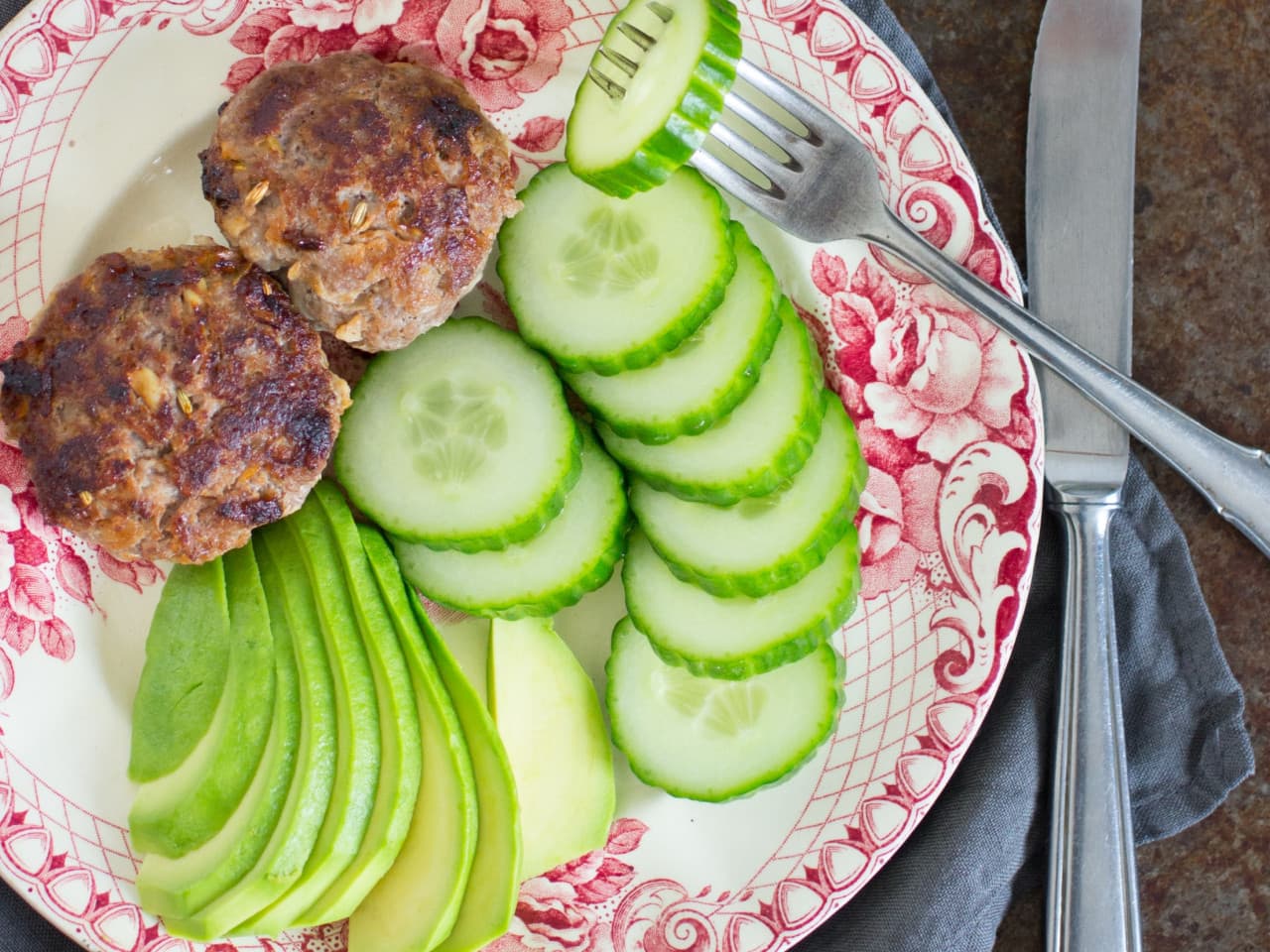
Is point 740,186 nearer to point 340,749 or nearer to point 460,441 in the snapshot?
point 460,441

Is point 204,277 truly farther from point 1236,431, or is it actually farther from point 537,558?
point 1236,431

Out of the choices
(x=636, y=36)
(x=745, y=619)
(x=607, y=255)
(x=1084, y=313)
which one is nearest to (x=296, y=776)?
(x=745, y=619)

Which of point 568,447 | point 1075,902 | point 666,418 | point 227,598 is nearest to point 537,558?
point 568,447

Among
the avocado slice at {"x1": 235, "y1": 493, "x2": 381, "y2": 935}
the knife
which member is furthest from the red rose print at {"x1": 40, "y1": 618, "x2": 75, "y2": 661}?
the knife

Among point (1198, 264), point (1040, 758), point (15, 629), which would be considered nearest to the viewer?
point (15, 629)

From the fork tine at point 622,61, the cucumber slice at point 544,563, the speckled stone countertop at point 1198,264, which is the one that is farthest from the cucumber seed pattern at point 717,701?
the fork tine at point 622,61

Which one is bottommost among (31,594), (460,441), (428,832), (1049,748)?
(1049,748)

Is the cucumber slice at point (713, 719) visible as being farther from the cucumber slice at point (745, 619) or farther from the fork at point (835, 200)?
the fork at point (835, 200)
